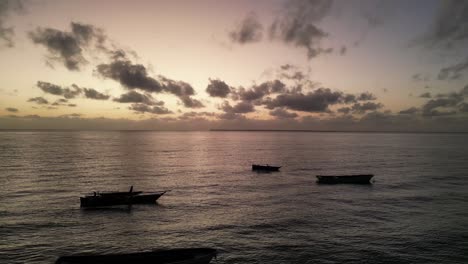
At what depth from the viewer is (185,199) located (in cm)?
5716

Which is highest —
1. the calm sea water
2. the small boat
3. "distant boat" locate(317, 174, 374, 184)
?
the small boat

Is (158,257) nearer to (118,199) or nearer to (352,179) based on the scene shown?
(118,199)

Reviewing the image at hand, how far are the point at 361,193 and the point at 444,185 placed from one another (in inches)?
897

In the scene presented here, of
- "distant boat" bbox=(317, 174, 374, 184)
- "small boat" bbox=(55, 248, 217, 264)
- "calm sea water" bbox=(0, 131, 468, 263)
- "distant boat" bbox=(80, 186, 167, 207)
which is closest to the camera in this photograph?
"small boat" bbox=(55, 248, 217, 264)

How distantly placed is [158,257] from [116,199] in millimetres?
28283

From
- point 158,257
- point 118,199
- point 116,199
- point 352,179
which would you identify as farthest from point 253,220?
point 352,179

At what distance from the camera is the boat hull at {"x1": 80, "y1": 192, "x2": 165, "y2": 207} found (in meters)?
50.2

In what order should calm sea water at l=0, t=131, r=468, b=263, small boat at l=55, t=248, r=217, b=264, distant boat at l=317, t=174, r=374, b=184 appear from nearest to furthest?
1. small boat at l=55, t=248, r=217, b=264
2. calm sea water at l=0, t=131, r=468, b=263
3. distant boat at l=317, t=174, r=374, b=184

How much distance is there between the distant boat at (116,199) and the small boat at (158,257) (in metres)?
27.0

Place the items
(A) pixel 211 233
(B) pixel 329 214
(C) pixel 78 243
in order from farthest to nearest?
(B) pixel 329 214 < (A) pixel 211 233 < (C) pixel 78 243

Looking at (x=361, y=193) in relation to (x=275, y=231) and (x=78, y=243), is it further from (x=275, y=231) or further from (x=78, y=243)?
(x=78, y=243)

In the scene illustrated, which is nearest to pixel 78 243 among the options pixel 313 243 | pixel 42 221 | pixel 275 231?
pixel 42 221

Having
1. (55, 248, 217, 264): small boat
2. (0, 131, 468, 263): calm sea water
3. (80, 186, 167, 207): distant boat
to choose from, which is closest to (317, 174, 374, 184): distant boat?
(0, 131, 468, 263): calm sea water

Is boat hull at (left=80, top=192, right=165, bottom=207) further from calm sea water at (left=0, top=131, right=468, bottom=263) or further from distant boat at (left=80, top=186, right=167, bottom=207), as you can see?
calm sea water at (left=0, top=131, right=468, bottom=263)
